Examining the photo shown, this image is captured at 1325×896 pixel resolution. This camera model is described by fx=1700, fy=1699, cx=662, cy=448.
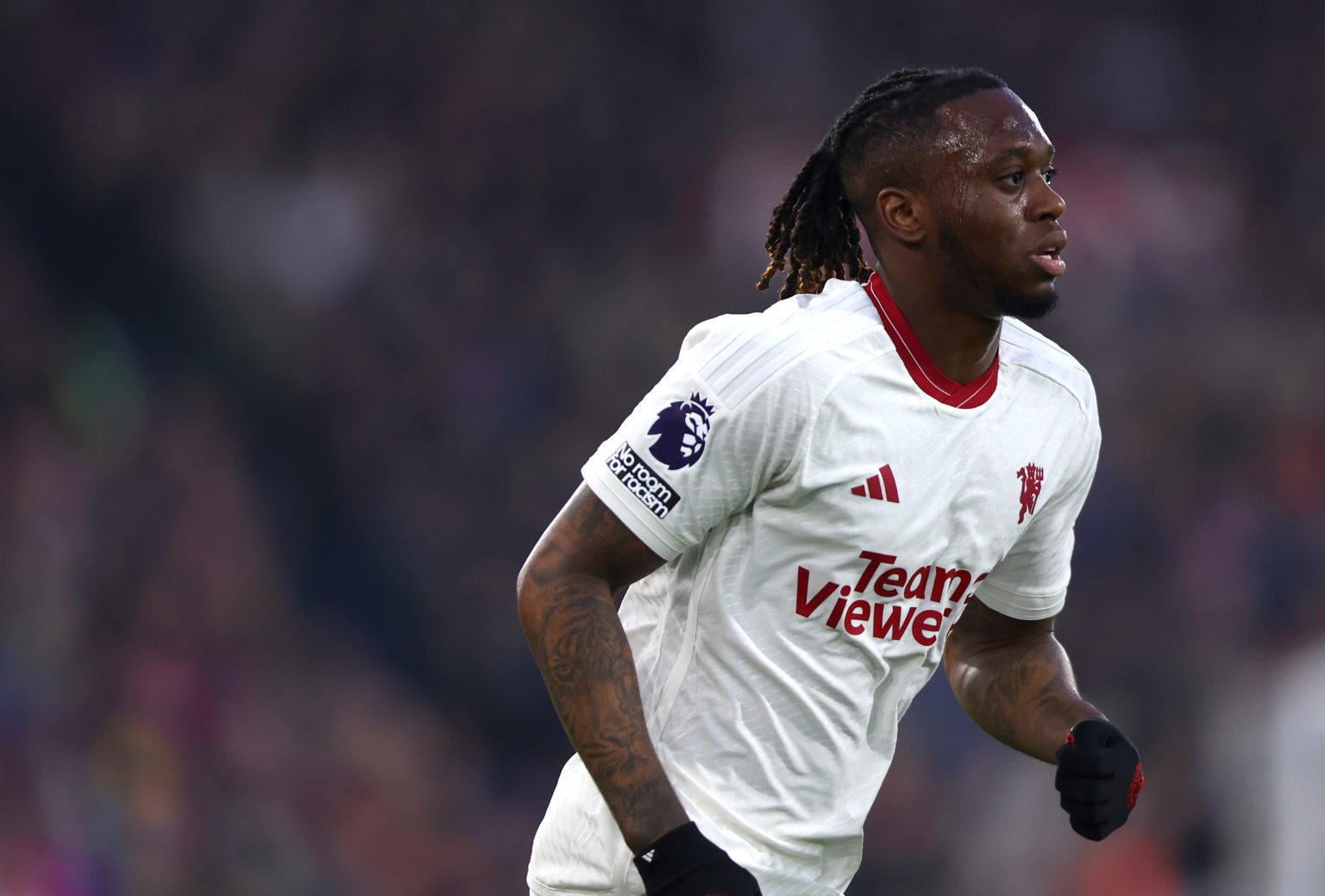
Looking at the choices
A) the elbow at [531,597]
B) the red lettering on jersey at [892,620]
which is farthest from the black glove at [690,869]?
the red lettering on jersey at [892,620]

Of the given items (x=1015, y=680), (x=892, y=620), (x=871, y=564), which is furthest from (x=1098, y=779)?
(x=871, y=564)

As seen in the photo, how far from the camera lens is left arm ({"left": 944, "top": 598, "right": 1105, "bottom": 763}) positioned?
2.95 m

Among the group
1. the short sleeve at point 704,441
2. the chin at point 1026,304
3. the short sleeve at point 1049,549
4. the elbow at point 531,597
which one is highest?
the chin at point 1026,304

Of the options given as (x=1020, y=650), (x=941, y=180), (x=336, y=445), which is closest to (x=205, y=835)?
(x=336, y=445)

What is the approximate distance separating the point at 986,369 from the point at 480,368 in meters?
5.09

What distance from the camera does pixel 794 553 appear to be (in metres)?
2.58

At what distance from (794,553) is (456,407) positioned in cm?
515

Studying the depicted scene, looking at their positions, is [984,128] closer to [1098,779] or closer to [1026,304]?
[1026,304]

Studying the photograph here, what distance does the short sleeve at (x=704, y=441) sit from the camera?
2490 mm

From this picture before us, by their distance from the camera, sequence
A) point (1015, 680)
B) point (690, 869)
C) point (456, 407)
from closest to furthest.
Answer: point (690, 869) → point (1015, 680) → point (456, 407)

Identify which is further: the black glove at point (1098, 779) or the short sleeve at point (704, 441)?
the black glove at point (1098, 779)

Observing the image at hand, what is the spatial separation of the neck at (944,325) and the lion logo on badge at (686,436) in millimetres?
428

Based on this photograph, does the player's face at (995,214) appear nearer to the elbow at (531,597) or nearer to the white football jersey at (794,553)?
the white football jersey at (794,553)

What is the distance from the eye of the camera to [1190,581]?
7711 mm
